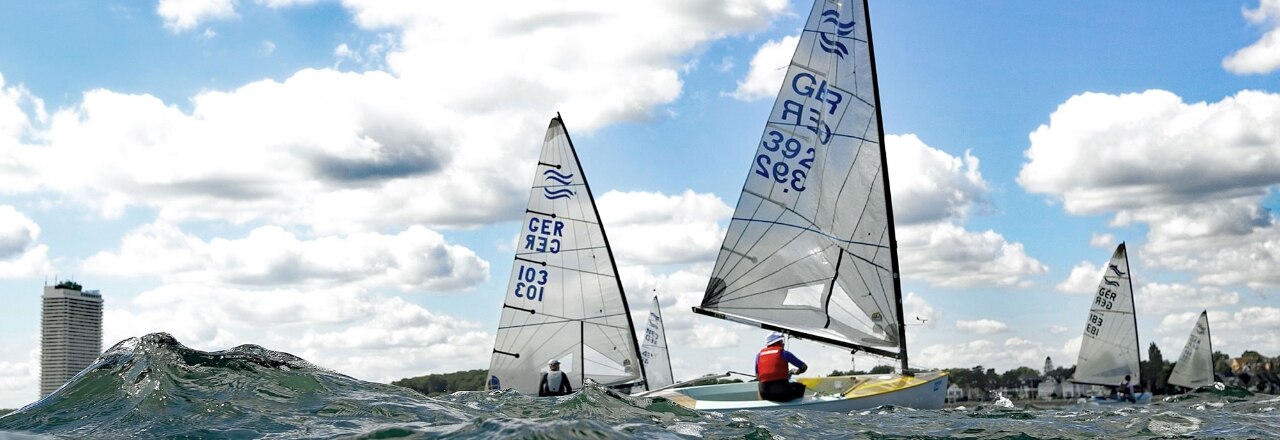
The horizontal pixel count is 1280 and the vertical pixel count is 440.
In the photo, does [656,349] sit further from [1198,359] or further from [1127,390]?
[1198,359]

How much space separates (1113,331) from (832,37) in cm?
2990

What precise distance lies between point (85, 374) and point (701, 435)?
4.64 metres

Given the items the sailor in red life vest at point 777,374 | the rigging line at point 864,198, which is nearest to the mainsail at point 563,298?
the rigging line at point 864,198

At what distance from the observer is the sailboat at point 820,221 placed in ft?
63.3

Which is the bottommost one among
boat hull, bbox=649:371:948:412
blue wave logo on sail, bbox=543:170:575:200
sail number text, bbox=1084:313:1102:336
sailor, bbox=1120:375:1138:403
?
sailor, bbox=1120:375:1138:403

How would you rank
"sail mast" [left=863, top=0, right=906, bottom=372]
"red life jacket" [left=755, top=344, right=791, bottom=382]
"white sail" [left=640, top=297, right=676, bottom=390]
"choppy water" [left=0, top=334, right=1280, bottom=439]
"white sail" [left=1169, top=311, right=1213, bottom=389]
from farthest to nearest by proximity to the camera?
"white sail" [left=1169, top=311, right=1213, bottom=389] < "white sail" [left=640, top=297, right=676, bottom=390] < "sail mast" [left=863, top=0, right=906, bottom=372] < "red life jacket" [left=755, top=344, right=791, bottom=382] < "choppy water" [left=0, top=334, right=1280, bottom=439]

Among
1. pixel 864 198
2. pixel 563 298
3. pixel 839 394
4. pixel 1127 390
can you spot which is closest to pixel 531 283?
pixel 563 298

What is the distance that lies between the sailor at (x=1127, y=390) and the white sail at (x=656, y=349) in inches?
721

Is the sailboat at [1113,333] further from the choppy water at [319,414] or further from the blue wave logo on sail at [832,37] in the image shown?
the choppy water at [319,414]

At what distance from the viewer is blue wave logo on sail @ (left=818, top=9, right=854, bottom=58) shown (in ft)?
64.6

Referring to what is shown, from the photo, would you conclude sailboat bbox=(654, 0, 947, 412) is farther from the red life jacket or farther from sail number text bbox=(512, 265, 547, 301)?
sail number text bbox=(512, 265, 547, 301)

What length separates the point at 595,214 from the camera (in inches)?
1056

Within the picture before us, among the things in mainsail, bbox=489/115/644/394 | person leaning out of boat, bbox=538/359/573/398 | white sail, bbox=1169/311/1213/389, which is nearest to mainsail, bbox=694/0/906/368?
person leaning out of boat, bbox=538/359/573/398

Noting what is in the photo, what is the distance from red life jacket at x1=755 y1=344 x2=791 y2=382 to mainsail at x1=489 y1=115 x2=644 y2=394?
35.8 feet
